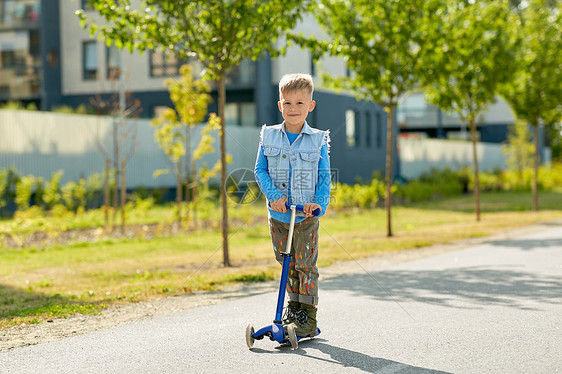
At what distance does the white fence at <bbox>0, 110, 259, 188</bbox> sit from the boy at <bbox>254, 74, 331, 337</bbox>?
12705 mm

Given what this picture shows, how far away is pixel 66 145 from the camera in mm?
20875

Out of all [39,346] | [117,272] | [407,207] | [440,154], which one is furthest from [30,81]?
[39,346]

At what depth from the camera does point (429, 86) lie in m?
14.8

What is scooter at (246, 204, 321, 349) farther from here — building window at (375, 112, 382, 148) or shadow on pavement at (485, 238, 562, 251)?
building window at (375, 112, 382, 148)

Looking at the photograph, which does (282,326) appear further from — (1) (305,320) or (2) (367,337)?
(2) (367,337)

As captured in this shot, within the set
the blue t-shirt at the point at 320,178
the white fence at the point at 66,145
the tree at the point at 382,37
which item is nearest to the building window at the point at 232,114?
the white fence at the point at 66,145

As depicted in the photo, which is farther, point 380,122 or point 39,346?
point 380,122

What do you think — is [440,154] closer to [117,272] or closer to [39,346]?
[117,272]

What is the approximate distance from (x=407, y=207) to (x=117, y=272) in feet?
50.4

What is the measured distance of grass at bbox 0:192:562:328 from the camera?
7816 mm

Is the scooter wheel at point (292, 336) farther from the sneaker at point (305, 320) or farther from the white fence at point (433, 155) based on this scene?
the white fence at point (433, 155)

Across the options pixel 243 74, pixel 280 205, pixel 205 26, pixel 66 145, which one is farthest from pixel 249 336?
pixel 243 74

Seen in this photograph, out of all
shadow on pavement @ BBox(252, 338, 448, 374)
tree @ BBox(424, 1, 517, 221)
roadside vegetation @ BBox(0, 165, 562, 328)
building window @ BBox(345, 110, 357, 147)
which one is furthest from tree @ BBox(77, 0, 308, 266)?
tree @ BBox(424, 1, 517, 221)

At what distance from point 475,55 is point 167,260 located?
8912mm
